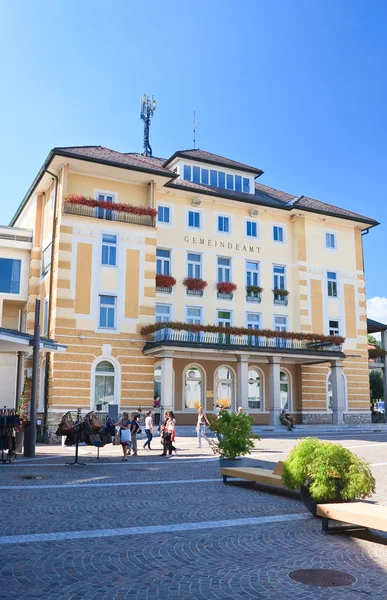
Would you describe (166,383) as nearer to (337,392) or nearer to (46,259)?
(46,259)

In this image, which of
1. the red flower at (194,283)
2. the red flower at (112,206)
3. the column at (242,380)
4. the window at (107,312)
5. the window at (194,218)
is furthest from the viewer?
the window at (194,218)

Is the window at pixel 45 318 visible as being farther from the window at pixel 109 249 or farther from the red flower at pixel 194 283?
the red flower at pixel 194 283

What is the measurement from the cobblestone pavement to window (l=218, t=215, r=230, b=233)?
2480 centimetres

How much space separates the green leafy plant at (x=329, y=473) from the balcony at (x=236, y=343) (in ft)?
67.2


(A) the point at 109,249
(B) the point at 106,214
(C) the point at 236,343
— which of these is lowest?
(C) the point at 236,343

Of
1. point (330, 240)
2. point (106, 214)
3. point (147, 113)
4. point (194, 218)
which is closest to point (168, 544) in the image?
point (106, 214)

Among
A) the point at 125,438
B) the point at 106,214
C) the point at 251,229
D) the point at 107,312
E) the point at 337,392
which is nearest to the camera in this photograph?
the point at 125,438

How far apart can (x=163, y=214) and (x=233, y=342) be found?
343 inches

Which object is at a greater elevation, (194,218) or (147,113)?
(147,113)

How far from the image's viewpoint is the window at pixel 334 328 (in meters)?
38.3

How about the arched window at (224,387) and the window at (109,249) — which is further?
the arched window at (224,387)

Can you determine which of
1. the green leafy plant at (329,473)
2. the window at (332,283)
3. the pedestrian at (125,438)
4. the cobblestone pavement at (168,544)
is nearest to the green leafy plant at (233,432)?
the cobblestone pavement at (168,544)

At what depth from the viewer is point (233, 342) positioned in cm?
3219

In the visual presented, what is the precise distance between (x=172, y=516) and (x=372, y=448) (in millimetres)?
13819
